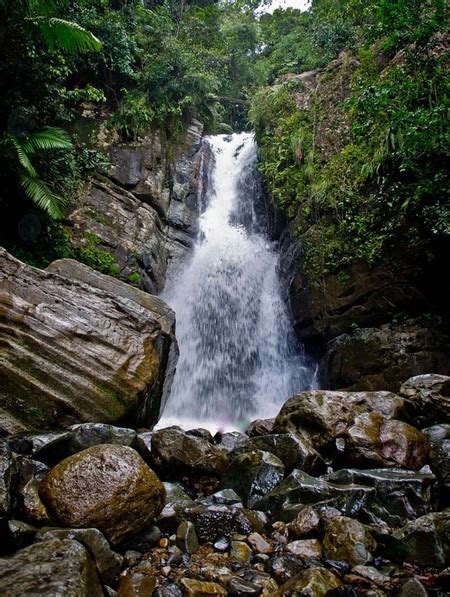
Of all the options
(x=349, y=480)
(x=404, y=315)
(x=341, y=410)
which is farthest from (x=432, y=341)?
(x=349, y=480)

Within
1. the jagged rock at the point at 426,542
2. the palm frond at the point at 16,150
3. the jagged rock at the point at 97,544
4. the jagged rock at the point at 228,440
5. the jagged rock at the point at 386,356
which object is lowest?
the jagged rock at the point at 97,544

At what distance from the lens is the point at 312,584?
2.23 m

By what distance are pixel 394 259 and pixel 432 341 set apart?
1822 mm

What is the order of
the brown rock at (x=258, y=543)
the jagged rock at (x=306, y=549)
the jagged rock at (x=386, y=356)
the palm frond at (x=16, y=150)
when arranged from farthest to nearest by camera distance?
the palm frond at (x=16, y=150)
the jagged rock at (x=386, y=356)
the brown rock at (x=258, y=543)
the jagged rock at (x=306, y=549)

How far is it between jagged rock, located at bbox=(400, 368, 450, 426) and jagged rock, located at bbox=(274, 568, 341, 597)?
3332 millimetres

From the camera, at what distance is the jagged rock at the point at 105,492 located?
2.63 meters

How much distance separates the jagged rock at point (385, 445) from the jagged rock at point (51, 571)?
297cm

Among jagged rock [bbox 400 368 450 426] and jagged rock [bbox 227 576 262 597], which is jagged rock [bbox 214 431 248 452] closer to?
jagged rock [bbox 400 368 450 426]

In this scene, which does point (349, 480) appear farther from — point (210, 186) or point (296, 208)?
point (210, 186)

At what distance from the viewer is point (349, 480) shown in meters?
3.61

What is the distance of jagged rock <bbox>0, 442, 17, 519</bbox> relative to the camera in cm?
241

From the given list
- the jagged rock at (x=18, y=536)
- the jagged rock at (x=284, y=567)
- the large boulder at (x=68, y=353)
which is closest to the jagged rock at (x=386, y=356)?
the large boulder at (x=68, y=353)

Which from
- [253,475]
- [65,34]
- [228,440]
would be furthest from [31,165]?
[253,475]

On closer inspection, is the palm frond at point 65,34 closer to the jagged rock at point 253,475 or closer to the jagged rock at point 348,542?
A: the jagged rock at point 253,475
